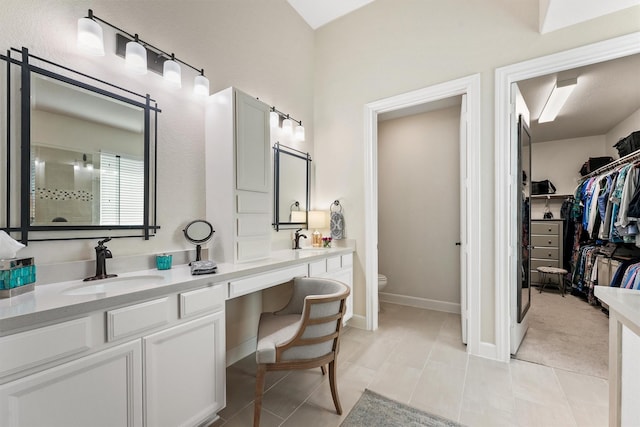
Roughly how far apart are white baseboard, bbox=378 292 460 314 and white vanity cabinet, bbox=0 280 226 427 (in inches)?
108

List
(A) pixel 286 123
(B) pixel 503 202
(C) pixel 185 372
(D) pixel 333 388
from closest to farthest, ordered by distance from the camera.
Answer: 1. (C) pixel 185 372
2. (D) pixel 333 388
3. (B) pixel 503 202
4. (A) pixel 286 123

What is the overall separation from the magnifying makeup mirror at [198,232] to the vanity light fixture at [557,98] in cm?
358

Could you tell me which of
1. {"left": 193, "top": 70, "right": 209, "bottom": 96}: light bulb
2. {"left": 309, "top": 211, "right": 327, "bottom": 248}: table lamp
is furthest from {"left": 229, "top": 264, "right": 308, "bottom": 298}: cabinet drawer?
{"left": 193, "top": 70, "right": 209, "bottom": 96}: light bulb

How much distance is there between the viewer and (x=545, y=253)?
4555 mm

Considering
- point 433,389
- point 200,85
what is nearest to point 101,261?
point 200,85

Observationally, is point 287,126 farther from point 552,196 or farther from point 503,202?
point 552,196

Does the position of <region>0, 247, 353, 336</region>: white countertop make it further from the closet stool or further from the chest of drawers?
the chest of drawers

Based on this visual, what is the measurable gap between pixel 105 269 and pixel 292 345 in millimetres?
1116

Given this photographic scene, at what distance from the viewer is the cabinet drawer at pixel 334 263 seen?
2.52 metres

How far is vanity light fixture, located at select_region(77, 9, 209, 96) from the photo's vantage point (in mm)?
1400

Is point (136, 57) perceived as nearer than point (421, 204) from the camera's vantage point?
Yes

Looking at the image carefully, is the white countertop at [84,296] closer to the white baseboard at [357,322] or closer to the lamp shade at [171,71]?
the lamp shade at [171,71]

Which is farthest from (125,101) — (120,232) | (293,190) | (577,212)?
(577,212)

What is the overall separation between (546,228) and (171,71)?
5784 mm
